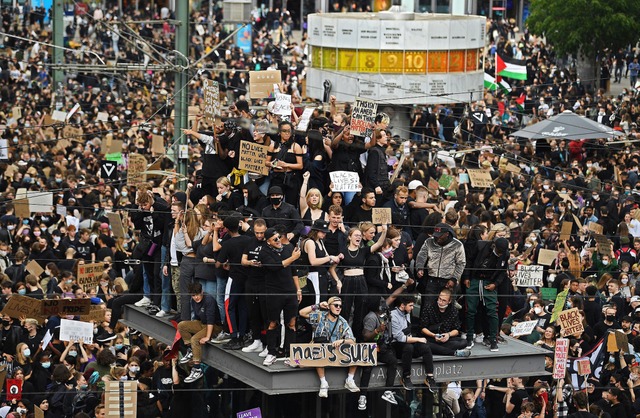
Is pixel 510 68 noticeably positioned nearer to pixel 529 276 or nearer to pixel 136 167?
pixel 136 167

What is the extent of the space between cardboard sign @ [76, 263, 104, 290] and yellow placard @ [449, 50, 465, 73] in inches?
930

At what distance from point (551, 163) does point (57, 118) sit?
12.0m

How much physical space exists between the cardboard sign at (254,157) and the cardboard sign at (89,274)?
2959mm

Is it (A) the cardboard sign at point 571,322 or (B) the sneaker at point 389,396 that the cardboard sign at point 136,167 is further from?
(B) the sneaker at point 389,396

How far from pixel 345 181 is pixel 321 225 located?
4.96 ft

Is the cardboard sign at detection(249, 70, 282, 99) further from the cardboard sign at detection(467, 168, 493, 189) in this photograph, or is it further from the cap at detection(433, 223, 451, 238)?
the cap at detection(433, 223, 451, 238)

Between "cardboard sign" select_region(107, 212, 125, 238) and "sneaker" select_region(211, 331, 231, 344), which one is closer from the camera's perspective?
"sneaker" select_region(211, 331, 231, 344)

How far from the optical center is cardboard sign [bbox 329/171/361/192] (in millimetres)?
20828

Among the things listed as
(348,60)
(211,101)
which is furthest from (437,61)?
(211,101)

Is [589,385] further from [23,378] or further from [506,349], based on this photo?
[23,378]

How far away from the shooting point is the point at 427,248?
1981cm

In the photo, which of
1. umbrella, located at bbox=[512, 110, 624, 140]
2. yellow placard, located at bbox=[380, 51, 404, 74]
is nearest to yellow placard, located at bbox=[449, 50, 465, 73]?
yellow placard, located at bbox=[380, 51, 404, 74]

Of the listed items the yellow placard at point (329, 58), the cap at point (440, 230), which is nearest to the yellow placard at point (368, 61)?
the yellow placard at point (329, 58)

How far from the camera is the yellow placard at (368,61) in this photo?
147ft
